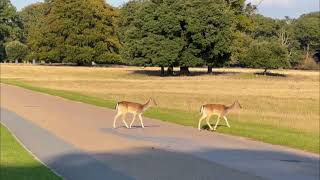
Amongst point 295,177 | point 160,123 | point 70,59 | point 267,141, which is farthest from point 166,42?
point 295,177

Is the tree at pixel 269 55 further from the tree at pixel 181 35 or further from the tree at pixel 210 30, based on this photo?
the tree at pixel 210 30

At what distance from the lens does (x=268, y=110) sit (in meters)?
33.0

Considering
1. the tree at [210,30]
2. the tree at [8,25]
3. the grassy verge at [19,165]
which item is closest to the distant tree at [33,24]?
the tree at [8,25]

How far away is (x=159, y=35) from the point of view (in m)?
81.9

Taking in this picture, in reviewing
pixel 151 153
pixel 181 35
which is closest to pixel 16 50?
pixel 181 35

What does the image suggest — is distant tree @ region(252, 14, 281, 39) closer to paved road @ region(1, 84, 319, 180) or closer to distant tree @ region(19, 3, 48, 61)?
distant tree @ region(19, 3, 48, 61)

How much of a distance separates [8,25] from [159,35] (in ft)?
198

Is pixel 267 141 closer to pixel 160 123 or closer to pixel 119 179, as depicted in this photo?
pixel 160 123

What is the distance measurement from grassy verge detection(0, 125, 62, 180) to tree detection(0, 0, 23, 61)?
11493 cm

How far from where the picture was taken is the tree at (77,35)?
347ft

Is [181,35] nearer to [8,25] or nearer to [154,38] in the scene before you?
[154,38]

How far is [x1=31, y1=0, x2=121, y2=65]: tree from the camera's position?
10581 cm

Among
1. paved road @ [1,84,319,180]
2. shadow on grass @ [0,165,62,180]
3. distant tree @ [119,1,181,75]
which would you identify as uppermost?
distant tree @ [119,1,181,75]

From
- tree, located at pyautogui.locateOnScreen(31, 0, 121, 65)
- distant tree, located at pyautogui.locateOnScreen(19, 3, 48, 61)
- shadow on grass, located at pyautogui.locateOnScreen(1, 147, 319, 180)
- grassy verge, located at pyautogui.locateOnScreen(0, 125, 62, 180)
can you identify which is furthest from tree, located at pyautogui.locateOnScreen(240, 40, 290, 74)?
grassy verge, located at pyautogui.locateOnScreen(0, 125, 62, 180)
